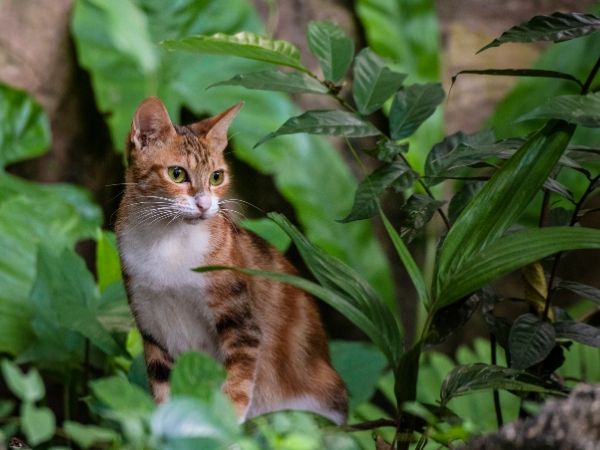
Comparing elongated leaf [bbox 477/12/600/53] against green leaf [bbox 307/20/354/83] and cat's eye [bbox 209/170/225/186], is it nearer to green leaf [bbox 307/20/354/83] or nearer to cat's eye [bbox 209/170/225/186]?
green leaf [bbox 307/20/354/83]

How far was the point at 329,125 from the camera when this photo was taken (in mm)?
1675

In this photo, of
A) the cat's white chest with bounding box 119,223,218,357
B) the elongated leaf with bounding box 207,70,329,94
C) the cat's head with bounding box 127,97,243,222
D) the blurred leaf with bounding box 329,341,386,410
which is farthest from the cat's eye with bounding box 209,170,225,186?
the blurred leaf with bounding box 329,341,386,410

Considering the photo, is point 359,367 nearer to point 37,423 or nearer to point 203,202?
point 203,202

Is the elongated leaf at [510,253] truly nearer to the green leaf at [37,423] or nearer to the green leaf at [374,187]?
the green leaf at [374,187]

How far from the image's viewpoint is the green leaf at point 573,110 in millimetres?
1389

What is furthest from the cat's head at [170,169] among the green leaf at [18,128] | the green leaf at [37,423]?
the green leaf at [18,128]

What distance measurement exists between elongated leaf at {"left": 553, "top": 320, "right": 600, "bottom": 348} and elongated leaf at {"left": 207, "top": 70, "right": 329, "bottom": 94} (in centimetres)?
61

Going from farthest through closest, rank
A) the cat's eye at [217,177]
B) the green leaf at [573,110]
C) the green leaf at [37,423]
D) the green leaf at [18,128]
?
the green leaf at [18,128]
the cat's eye at [217,177]
the green leaf at [573,110]
the green leaf at [37,423]

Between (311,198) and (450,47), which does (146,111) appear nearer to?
(311,198)

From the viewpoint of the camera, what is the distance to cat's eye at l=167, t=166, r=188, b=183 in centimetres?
195

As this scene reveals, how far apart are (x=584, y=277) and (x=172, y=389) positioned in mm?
2876

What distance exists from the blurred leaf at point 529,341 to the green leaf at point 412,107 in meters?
0.42

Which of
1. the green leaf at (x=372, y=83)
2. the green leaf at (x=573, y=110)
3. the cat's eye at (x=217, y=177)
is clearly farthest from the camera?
the cat's eye at (x=217, y=177)

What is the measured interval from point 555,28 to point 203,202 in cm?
77
